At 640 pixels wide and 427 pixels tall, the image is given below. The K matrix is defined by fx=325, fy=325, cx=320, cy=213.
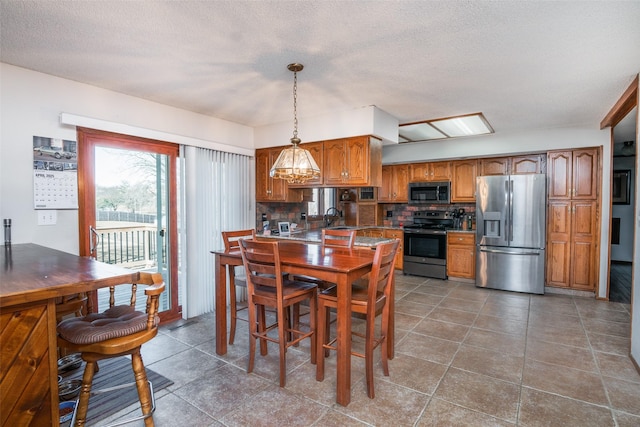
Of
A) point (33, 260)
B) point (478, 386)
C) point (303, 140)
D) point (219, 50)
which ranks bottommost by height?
point (478, 386)

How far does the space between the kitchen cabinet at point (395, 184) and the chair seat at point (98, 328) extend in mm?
5030

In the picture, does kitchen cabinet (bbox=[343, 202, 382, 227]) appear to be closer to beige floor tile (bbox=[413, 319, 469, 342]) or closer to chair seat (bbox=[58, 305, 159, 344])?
beige floor tile (bbox=[413, 319, 469, 342])

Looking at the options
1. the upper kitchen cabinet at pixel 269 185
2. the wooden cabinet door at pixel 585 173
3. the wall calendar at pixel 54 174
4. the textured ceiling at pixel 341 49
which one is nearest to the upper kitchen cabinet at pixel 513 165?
the wooden cabinet door at pixel 585 173

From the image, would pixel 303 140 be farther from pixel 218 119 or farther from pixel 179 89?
pixel 179 89

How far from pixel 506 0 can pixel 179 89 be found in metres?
2.76

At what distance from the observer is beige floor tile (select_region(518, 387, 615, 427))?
196 centimetres

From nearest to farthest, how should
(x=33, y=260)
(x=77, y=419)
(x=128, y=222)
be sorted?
(x=77, y=419), (x=33, y=260), (x=128, y=222)

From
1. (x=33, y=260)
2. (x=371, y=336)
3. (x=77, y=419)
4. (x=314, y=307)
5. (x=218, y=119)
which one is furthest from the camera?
(x=218, y=119)

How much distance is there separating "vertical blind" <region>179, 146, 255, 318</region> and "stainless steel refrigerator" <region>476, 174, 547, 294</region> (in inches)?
144

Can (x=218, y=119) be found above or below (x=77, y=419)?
above

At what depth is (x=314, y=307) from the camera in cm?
262

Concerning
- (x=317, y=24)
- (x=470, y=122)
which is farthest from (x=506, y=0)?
(x=470, y=122)

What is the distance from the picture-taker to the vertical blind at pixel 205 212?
12.7ft

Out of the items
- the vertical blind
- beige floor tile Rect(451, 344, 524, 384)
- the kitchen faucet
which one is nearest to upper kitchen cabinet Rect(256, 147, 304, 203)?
the vertical blind
